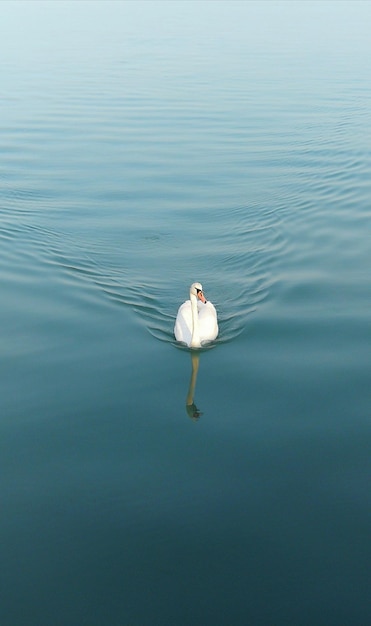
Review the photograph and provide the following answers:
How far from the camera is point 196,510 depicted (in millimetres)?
16562

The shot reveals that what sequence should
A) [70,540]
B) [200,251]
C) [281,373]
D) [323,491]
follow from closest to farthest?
[70,540], [323,491], [281,373], [200,251]

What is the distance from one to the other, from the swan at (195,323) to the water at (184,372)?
39 cm

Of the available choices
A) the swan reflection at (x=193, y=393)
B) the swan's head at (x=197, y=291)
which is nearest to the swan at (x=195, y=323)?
the swan's head at (x=197, y=291)

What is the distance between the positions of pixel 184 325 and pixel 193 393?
2486mm

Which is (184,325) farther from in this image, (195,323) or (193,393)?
(193,393)

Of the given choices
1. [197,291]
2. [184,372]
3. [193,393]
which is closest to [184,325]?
[197,291]

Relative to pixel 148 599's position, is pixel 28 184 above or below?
above

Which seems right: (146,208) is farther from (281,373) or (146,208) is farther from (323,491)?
(323,491)

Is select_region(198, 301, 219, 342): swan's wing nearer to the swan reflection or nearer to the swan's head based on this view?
the swan's head

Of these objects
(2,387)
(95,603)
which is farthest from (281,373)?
(95,603)

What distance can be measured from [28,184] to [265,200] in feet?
32.4

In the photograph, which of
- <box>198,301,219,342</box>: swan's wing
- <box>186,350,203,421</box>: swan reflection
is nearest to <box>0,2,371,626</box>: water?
<box>186,350,203,421</box>: swan reflection

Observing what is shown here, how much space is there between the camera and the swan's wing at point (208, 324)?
22.4 metres

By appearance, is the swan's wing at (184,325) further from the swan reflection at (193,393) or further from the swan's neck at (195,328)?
the swan reflection at (193,393)
